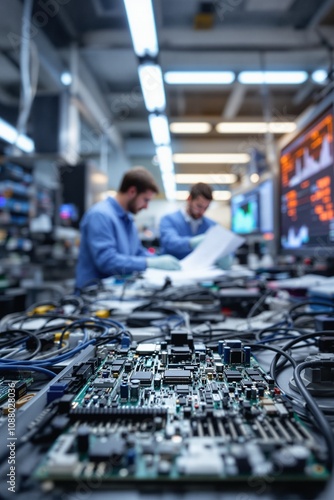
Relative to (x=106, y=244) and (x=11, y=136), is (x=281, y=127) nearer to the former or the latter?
(x=11, y=136)

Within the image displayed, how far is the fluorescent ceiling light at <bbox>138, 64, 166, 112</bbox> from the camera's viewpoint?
8.25 feet

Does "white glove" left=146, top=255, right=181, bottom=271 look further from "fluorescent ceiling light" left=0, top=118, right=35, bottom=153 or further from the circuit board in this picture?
"fluorescent ceiling light" left=0, top=118, right=35, bottom=153

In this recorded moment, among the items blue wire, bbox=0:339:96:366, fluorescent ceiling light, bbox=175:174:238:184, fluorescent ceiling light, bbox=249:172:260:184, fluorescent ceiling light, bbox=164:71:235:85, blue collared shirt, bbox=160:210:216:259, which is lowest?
blue wire, bbox=0:339:96:366

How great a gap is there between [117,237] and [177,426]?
182 centimetres

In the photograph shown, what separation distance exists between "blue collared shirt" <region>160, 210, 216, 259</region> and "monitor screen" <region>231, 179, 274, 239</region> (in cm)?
30

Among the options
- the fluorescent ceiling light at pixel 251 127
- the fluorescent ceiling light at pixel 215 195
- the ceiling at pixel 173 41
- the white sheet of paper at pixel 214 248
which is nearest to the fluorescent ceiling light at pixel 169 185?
the fluorescent ceiling light at pixel 215 195

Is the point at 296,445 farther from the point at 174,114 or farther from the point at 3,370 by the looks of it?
the point at 174,114

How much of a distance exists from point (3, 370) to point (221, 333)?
1.39 feet

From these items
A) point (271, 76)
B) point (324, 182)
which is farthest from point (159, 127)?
point (324, 182)

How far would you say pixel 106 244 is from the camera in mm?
1842

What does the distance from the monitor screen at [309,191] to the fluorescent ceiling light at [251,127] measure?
15.7 ft

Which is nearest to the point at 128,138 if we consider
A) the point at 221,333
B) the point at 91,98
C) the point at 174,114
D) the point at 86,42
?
the point at 174,114

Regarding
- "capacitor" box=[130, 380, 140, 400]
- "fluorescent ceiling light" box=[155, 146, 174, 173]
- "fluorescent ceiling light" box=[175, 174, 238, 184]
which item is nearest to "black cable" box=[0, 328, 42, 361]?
"capacitor" box=[130, 380, 140, 400]

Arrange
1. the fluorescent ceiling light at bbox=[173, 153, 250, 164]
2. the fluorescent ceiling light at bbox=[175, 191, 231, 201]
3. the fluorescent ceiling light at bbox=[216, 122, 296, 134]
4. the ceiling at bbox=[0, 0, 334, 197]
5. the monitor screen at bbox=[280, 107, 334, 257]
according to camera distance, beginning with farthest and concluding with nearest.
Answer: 1. the fluorescent ceiling light at bbox=[175, 191, 231, 201]
2. the fluorescent ceiling light at bbox=[173, 153, 250, 164]
3. the fluorescent ceiling light at bbox=[216, 122, 296, 134]
4. the ceiling at bbox=[0, 0, 334, 197]
5. the monitor screen at bbox=[280, 107, 334, 257]
